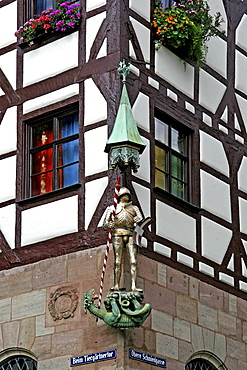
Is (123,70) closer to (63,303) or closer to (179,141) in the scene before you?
(179,141)

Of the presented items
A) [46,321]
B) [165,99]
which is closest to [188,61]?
[165,99]

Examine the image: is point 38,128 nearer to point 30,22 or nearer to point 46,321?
point 30,22

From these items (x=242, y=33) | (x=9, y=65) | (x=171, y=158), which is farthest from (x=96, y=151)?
(x=242, y=33)

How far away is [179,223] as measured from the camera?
1667cm

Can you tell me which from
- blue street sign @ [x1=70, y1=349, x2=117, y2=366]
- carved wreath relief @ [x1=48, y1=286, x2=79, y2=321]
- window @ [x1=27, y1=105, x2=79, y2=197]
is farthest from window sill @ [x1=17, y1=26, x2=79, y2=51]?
blue street sign @ [x1=70, y1=349, x2=117, y2=366]

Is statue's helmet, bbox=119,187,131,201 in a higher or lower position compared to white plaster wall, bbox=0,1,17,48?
lower

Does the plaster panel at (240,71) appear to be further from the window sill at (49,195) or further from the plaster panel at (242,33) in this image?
the window sill at (49,195)

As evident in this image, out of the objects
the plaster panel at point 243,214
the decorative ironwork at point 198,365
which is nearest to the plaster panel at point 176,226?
the plaster panel at point 243,214

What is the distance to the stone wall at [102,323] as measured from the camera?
605 inches

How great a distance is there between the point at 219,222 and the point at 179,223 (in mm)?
1137

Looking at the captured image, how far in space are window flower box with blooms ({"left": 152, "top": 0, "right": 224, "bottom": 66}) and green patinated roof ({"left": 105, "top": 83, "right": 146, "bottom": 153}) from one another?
190 centimetres

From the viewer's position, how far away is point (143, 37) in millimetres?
16828

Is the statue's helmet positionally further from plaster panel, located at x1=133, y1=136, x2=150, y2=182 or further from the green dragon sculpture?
the green dragon sculpture

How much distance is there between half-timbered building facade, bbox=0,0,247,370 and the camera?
51.9 feet
